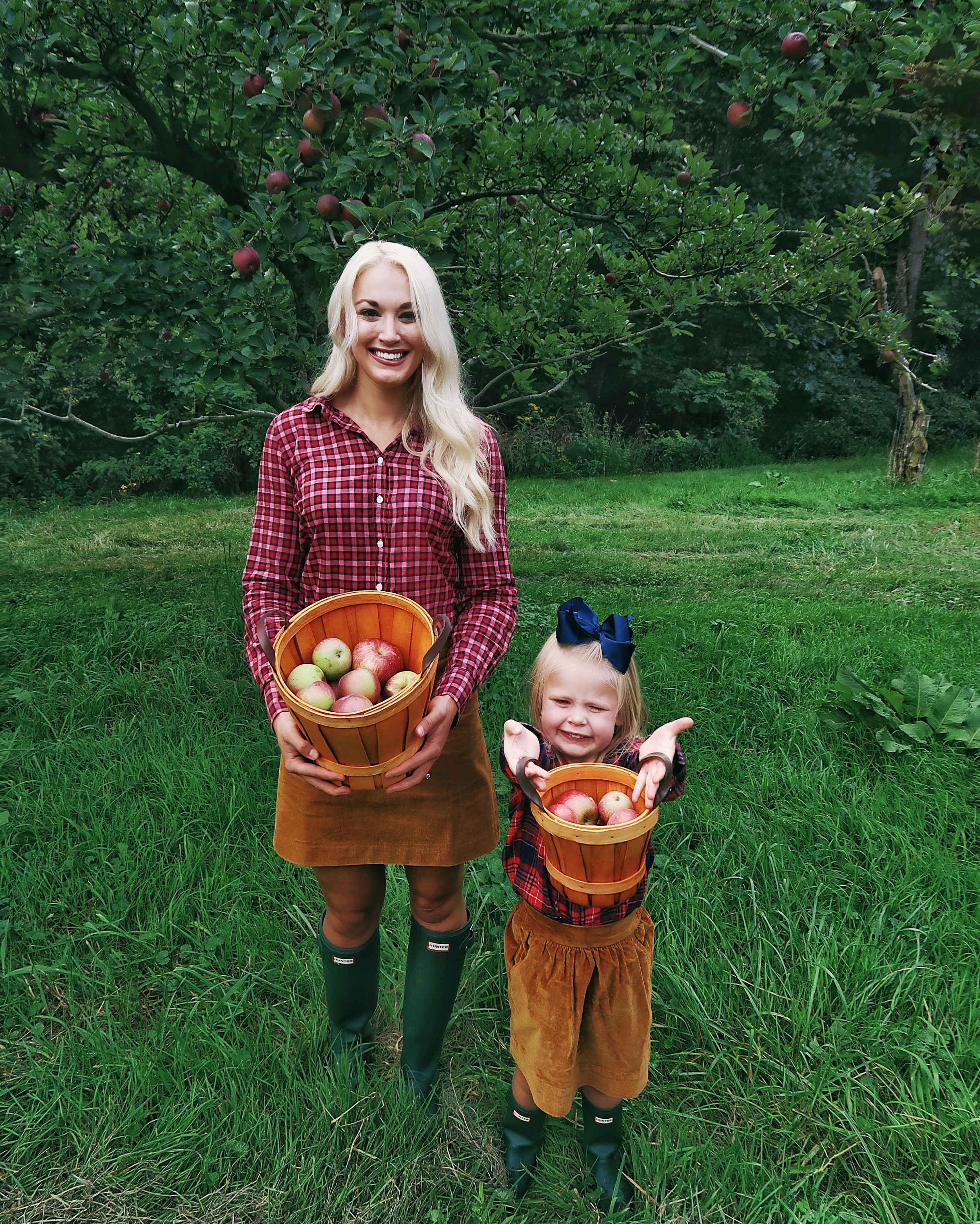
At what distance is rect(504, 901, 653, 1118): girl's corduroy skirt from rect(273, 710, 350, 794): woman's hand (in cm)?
51

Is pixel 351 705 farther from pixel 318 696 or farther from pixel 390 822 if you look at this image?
pixel 390 822

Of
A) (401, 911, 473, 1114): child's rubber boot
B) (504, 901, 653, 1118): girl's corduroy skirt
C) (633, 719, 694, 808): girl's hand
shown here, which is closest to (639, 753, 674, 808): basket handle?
(633, 719, 694, 808): girl's hand

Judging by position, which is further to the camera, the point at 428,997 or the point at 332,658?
the point at 428,997

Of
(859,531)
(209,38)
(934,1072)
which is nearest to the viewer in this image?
(934,1072)

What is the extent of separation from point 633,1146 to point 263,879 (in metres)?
1.34

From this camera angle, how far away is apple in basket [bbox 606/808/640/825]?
1.36 metres

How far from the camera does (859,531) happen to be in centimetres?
805

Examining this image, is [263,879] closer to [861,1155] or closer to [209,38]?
[861,1155]

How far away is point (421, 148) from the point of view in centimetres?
237

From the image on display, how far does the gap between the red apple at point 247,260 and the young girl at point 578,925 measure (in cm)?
203

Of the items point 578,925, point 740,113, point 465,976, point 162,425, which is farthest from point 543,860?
point 162,425

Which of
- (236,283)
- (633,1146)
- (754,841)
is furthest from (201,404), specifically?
(633,1146)

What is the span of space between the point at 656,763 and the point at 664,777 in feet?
0.09

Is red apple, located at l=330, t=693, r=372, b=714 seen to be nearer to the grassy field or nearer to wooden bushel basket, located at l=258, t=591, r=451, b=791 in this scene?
wooden bushel basket, located at l=258, t=591, r=451, b=791
